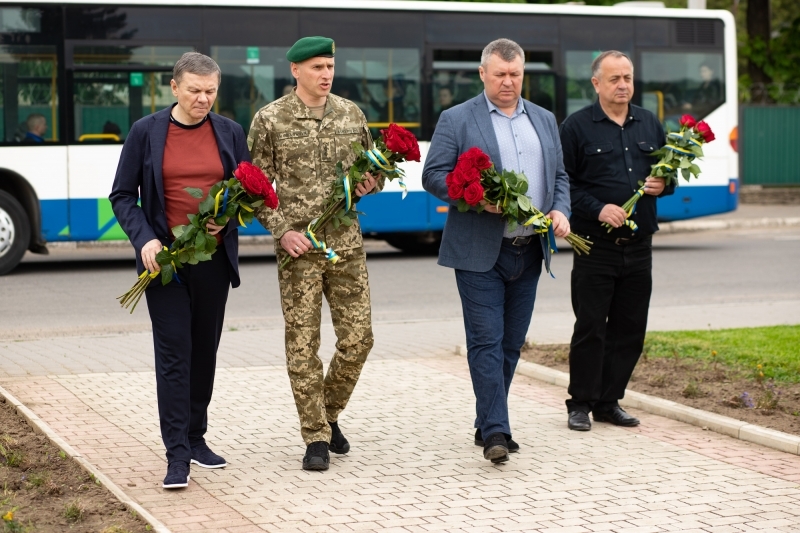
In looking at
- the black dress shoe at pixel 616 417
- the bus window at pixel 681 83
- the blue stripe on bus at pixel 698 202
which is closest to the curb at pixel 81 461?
the black dress shoe at pixel 616 417

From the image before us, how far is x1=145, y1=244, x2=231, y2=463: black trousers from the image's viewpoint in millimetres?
5633

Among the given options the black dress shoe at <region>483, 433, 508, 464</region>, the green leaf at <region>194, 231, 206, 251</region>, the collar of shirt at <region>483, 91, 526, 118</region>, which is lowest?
the black dress shoe at <region>483, 433, 508, 464</region>

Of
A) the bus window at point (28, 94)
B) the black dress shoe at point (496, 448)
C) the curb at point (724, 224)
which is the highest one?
the bus window at point (28, 94)

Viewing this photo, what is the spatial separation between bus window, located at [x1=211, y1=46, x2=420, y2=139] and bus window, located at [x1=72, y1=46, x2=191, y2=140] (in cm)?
85

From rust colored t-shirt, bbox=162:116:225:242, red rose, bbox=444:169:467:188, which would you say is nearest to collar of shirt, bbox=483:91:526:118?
red rose, bbox=444:169:467:188

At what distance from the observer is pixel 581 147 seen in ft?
22.5

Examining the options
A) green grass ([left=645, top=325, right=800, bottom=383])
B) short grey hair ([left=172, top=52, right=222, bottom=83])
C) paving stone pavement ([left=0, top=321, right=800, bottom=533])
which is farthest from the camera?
green grass ([left=645, top=325, right=800, bottom=383])

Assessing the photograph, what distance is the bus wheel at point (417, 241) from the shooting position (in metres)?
18.4

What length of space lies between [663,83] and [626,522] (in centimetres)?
1454

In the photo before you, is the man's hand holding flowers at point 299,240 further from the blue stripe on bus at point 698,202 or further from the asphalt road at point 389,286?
the blue stripe on bus at point 698,202

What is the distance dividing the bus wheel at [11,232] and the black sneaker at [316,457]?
993cm

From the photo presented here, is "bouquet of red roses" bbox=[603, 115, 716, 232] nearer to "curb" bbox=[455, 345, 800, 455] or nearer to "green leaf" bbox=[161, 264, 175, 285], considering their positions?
"curb" bbox=[455, 345, 800, 455]

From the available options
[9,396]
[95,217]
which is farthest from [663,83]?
[9,396]

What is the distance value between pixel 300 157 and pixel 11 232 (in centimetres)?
994
